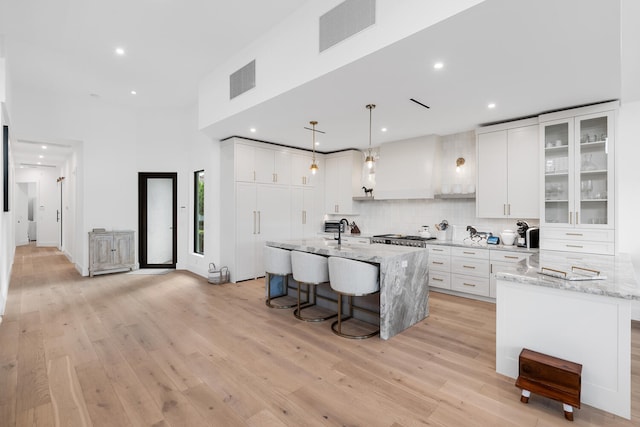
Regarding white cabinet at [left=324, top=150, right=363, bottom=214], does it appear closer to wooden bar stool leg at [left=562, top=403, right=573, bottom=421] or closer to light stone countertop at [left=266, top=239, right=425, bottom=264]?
light stone countertop at [left=266, top=239, right=425, bottom=264]

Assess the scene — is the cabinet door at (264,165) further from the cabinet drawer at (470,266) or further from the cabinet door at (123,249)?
the cabinet drawer at (470,266)

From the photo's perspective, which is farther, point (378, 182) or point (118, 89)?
point (378, 182)

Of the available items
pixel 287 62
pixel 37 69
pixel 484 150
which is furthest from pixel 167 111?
pixel 484 150

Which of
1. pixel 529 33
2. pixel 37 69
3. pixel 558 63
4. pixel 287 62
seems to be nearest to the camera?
pixel 529 33

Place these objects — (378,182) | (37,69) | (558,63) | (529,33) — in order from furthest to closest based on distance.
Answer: (378,182), (37,69), (558,63), (529,33)

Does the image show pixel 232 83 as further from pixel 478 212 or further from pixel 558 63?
pixel 478 212

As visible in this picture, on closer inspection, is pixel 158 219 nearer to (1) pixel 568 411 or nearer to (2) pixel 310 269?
(2) pixel 310 269

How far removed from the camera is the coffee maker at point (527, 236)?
14.3 feet

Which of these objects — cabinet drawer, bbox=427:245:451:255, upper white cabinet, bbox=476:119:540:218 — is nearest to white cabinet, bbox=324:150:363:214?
cabinet drawer, bbox=427:245:451:255

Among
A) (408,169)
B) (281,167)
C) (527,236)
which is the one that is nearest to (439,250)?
(527,236)

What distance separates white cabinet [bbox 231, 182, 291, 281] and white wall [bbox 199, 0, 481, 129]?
1493 mm

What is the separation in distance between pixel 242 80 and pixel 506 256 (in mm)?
4292

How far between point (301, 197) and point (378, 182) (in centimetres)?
163

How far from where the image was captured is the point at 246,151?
5.69 meters
